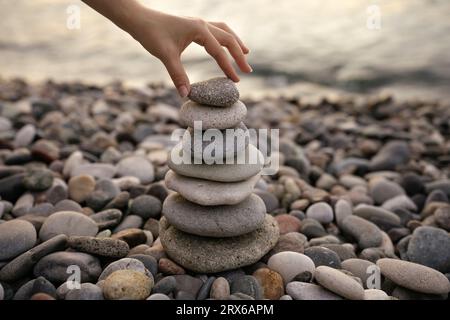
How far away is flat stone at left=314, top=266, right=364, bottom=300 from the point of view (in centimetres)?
242

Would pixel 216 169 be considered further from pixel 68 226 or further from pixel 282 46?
pixel 282 46

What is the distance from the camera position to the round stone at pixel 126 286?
93.2 inches

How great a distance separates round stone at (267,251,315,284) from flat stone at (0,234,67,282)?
4.28ft

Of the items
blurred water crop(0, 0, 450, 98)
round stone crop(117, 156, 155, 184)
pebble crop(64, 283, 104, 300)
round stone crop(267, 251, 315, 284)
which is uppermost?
blurred water crop(0, 0, 450, 98)

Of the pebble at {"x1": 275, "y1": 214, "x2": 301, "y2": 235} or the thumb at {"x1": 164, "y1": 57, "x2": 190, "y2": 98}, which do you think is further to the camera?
the pebble at {"x1": 275, "y1": 214, "x2": 301, "y2": 235}

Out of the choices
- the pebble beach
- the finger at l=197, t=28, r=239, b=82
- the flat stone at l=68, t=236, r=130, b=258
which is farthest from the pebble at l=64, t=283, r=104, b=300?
the finger at l=197, t=28, r=239, b=82

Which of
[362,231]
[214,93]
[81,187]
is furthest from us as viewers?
[81,187]

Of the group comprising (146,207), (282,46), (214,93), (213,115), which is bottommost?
(146,207)

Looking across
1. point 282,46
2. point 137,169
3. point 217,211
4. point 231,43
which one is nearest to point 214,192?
point 217,211

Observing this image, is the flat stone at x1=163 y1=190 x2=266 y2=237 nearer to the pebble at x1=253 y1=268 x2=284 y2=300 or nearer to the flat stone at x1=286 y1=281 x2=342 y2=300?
the pebble at x1=253 y1=268 x2=284 y2=300

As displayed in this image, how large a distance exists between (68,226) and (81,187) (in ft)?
2.28

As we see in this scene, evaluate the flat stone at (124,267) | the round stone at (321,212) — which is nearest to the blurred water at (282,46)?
the round stone at (321,212)

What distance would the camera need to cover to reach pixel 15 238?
2.76 metres
